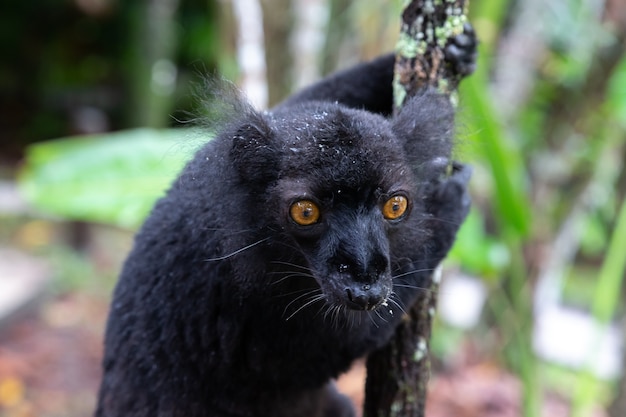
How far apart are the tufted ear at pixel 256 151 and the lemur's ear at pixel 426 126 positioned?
1.60 feet

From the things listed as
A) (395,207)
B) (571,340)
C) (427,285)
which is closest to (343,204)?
(395,207)

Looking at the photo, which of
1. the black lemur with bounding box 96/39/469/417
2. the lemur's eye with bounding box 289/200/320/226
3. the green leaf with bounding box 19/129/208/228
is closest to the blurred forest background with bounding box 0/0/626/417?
the green leaf with bounding box 19/129/208/228

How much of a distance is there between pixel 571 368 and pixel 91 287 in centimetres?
653

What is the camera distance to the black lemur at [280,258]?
2338 mm

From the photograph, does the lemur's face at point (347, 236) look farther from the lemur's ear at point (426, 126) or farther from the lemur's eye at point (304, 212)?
the lemur's ear at point (426, 126)

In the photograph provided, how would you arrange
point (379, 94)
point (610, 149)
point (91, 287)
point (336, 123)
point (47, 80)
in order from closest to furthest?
point (336, 123) → point (379, 94) → point (610, 149) → point (91, 287) → point (47, 80)

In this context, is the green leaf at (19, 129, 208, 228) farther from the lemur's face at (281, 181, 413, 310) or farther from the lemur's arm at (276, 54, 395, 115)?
the lemur's face at (281, 181, 413, 310)

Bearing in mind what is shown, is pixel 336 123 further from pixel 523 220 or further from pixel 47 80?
pixel 47 80

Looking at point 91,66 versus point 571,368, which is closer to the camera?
point 571,368

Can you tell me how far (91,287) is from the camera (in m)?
8.72

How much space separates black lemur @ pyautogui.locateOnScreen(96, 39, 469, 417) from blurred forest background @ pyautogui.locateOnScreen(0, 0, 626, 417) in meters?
0.29

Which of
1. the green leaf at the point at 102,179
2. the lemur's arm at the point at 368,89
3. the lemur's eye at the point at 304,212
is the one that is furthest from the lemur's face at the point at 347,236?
the green leaf at the point at 102,179

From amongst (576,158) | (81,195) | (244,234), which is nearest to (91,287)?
(81,195)

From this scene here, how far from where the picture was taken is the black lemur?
2338 millimetres
